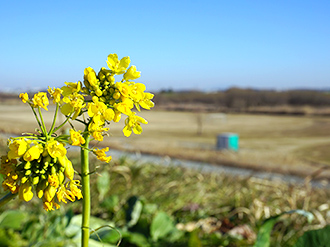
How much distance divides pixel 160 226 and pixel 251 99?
53210mm

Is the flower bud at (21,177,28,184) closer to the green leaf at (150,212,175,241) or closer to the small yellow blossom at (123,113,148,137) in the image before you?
the small yellow blossom at (123,113,148,137)

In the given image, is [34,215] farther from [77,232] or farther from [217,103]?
[217,103]

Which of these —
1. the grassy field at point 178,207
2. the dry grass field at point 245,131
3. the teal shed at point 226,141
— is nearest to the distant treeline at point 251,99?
the dry grass field at point 245,131

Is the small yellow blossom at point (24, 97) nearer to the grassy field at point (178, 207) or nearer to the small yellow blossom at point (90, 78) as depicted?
the small yellow blossom at point (90, 78)

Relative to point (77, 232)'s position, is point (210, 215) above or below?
below

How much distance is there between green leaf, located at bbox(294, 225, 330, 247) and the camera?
4.58ft

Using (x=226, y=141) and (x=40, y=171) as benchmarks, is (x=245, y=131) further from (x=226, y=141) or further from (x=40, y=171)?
(x=40, y=171)

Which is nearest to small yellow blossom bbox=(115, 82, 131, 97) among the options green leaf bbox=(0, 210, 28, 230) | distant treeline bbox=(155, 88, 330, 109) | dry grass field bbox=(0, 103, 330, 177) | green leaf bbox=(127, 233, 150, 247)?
green leaf bbox=(127, 233, 150, 247)

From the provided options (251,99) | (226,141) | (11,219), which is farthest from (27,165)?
(251,99)

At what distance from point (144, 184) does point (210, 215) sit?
88cm

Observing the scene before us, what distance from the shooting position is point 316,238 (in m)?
1.41

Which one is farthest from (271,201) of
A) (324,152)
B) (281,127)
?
(281,127)

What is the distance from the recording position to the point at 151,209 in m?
2.40

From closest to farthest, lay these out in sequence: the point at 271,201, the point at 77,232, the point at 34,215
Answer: the point at 77,232
the point at 34,215
the point at 271,201
